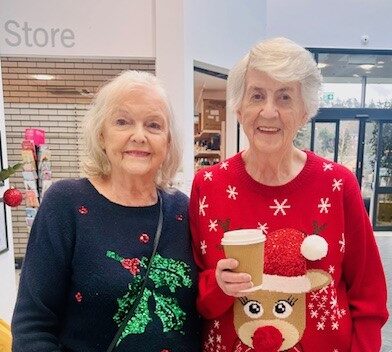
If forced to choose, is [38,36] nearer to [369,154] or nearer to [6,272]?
[6,272]

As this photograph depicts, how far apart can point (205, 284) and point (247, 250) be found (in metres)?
0.33

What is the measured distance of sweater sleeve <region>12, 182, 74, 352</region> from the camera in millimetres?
1056

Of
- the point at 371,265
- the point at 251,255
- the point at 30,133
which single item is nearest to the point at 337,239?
the point at 371,265

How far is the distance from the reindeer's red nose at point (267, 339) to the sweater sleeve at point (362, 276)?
273 mm

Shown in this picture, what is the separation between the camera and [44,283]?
1070 mm

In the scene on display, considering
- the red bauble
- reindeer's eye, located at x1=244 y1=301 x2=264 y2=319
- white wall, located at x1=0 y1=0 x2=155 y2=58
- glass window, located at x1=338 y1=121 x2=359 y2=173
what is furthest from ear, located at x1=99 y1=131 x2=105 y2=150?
glass window, located at x1=338 y1=121 x2=359 y2=173

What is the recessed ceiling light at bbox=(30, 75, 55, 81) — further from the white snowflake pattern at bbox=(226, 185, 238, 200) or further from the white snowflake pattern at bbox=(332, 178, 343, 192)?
the white snowflake pattern at bbox=(332, 178, 343, 192)

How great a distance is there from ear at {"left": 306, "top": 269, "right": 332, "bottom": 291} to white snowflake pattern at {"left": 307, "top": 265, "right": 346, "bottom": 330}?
2 cm

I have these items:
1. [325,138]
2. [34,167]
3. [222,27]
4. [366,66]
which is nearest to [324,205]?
[34,167]

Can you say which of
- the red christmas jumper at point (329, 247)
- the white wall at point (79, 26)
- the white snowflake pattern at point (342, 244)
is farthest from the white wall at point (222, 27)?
the white snowflake pattern at point (342, 244)

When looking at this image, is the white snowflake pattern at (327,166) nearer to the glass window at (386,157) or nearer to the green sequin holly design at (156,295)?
the green sequin holly design at (156,295)

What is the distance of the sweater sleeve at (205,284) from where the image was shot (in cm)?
115

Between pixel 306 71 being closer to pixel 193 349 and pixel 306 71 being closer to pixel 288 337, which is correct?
pixel 288 337

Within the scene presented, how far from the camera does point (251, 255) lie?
3.10ft
